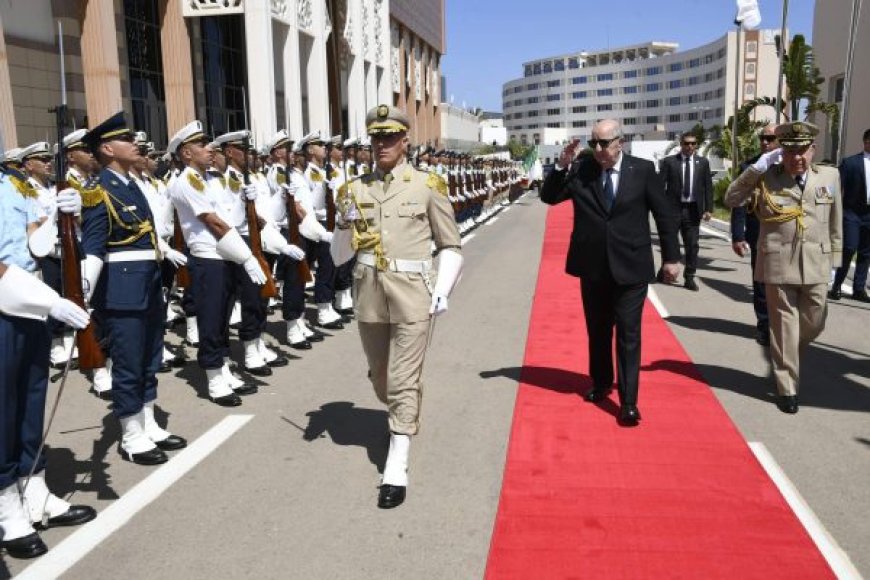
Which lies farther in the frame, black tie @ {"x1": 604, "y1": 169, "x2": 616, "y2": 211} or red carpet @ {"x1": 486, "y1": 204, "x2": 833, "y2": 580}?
black tie @ {"x1": 604, "y1": 169, "x2": 616, "y2": 211}

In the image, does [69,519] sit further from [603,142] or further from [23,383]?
[603,142]

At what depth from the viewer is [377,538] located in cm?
379

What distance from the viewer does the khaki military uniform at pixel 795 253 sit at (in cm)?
567

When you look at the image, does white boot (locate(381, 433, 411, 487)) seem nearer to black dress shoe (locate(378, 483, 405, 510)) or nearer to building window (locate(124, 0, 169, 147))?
black dress shoe (locate(378, 483, 405, 510))

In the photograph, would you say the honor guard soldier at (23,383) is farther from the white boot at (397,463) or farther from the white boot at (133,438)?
the white boot at (397,463)

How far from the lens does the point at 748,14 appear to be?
18.9 meters

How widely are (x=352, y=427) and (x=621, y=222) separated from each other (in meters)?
2.40

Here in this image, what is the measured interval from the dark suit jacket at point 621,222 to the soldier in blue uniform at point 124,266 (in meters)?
2.96

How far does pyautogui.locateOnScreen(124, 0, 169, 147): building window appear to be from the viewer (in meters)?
20.6

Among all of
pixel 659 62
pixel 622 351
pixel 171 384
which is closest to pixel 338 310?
pixel 171 384

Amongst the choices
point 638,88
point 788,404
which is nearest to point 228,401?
point 788,404

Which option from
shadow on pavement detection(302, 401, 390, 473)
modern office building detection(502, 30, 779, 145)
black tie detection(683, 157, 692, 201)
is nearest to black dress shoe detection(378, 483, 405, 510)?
shadow on pavement detection(302, 401, 390, 473)

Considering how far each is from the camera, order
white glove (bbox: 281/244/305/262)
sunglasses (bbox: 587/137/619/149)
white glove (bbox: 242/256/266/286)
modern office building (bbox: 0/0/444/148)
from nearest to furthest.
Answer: sunglasses (bbox: 587/137/619/149), white glove (bbox: 242/256/266/286), white glove (bbox: 281/244/305/262), modern office building (bbox: 0/0/444/148)

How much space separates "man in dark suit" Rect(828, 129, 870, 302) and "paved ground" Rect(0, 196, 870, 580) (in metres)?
1.88
